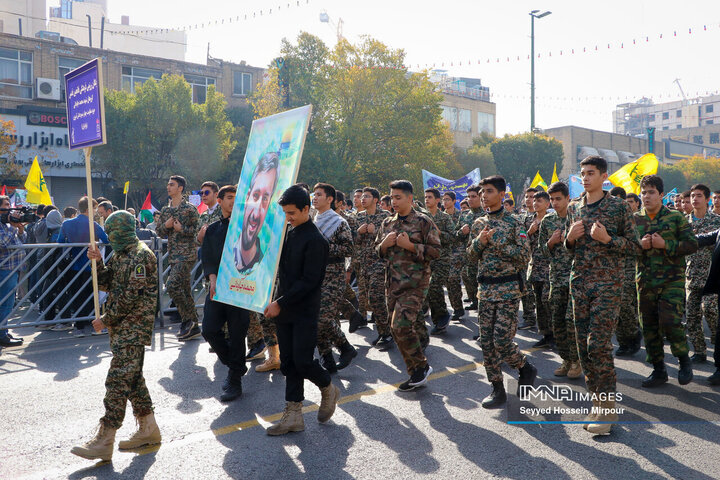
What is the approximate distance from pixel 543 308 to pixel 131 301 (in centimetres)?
533

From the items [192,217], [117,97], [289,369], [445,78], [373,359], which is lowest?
[373,359]

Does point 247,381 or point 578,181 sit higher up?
point 578,181

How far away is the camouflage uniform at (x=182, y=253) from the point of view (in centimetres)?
822

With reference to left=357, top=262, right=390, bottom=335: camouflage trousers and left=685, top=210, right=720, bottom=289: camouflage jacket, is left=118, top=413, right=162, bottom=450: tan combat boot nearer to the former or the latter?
left=357, top=262, right=390, bottom=335: camouflage trousers

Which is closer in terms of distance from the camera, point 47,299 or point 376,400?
point 376,400

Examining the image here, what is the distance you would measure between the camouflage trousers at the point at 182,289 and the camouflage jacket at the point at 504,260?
14.9 ft

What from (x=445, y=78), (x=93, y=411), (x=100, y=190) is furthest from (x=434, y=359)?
(x=445, y=78)

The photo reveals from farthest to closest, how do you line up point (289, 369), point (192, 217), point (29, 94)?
point (29, 94), point (192, 217), point (289, 369)

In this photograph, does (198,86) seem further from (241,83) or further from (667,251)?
(667,251)

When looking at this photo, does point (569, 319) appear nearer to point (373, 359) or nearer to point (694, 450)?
point (694, 450)

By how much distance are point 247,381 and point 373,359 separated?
1.62m

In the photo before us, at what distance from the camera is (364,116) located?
32.9 meters

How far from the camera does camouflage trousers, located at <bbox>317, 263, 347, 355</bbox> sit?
19.9ft

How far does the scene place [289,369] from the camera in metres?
4.71
